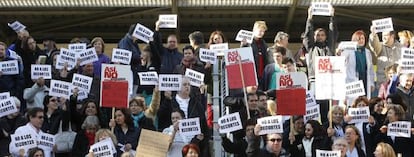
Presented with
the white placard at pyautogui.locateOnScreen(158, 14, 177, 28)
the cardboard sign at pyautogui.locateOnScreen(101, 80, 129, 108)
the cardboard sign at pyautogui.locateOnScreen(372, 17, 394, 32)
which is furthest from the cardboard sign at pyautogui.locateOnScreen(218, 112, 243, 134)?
the cardboard sign at pyautogui.locateOnScreen(372, 17, 394, 32)

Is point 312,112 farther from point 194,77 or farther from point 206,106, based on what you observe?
point 194,77

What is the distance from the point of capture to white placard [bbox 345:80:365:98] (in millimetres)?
10734

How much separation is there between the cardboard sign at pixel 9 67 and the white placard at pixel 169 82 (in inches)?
77.8

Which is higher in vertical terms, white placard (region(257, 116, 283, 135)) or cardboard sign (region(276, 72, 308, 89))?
cardboard sign (region(276, 72, 308, 89))

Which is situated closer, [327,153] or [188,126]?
[327,153]

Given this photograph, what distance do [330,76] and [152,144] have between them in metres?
2.43

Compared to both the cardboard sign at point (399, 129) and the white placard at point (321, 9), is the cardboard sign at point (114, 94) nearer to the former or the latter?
the cardboard sign at point (399, 129)

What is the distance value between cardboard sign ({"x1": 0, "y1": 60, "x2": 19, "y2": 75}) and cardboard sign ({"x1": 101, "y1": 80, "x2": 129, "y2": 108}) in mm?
1589

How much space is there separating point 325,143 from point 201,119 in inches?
58.4

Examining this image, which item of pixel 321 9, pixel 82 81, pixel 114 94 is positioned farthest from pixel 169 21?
pixel 321 9

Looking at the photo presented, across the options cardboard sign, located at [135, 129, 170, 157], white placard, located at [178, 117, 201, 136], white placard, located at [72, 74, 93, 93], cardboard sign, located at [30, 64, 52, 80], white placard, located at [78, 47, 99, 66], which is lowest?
cardboard sign, located at [135, 129, 170, 157]

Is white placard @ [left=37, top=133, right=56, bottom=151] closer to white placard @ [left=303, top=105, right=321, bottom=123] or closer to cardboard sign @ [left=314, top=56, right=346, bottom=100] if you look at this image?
white placard @ [left=303, top=105, right=321, bottom=123]

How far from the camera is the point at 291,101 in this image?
10172 millimetres

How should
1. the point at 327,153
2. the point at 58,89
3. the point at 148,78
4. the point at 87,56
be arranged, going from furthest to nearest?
the point at 87,56 → the point at 148,78 → the point at 58,89 → the point at 327,153
